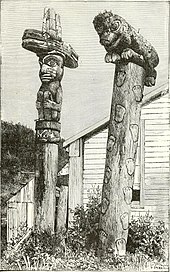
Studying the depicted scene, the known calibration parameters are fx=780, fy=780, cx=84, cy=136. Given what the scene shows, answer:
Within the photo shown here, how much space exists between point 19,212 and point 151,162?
353 mm

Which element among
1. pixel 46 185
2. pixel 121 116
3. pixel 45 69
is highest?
pixel 45 69

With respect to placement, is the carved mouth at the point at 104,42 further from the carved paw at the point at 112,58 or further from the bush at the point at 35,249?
the bush at the point at 35,249

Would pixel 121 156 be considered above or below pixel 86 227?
above

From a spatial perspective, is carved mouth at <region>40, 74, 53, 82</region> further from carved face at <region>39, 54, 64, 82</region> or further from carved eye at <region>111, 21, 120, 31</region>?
carved eye at <region>111, 21, 120, 31</region>

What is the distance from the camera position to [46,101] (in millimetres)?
1959

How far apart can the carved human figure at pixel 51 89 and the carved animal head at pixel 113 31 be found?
0.12 metres

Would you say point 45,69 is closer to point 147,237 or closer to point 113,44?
point 113,44

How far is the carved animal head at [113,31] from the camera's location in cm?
192

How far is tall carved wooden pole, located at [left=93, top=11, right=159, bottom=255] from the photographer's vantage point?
192cm

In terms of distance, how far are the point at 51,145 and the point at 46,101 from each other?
0.11m

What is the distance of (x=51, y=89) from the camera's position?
1.96 m

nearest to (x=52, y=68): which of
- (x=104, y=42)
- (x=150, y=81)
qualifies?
(x=104, y=42)

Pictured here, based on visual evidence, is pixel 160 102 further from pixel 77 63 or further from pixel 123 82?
pixel 77 63

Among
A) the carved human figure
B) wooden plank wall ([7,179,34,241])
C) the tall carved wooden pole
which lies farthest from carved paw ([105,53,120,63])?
wooden plank wall ([7,179,34,241])
